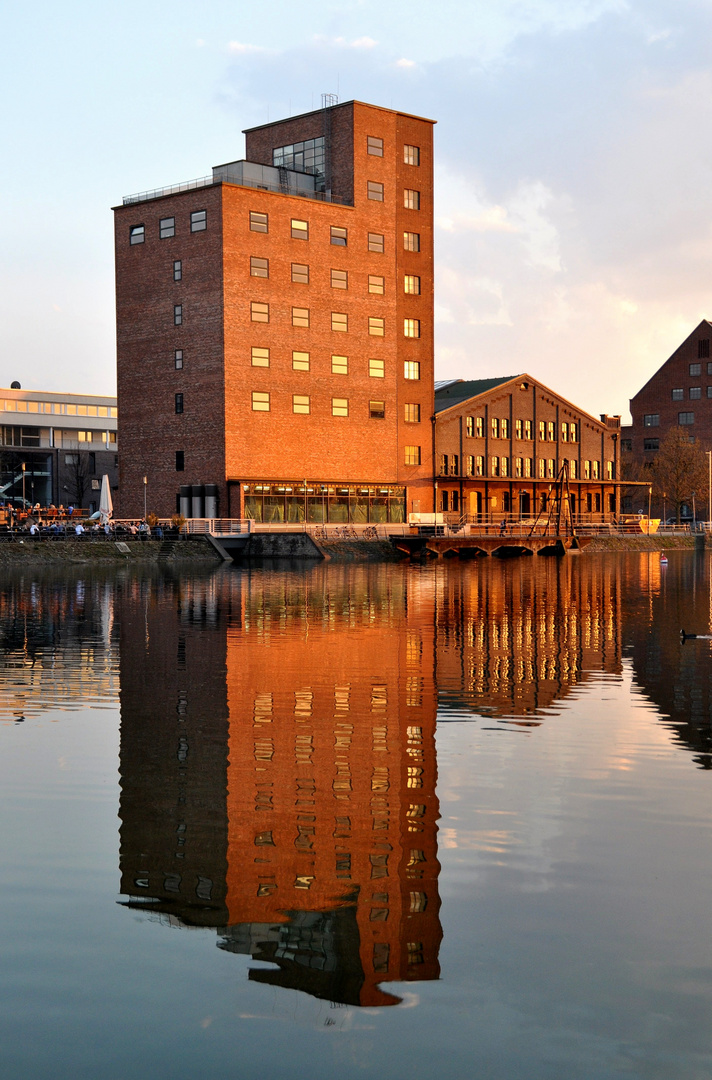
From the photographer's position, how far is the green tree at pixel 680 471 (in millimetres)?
123688

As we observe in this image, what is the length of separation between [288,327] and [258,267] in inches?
195

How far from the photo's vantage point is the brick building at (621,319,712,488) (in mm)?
141250

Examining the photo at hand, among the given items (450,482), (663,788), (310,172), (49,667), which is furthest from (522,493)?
(663,788)

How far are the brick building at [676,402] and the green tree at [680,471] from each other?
33.9ft

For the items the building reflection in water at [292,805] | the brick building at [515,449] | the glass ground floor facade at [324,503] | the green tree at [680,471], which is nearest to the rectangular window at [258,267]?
the glass ground floor facade at [324,503]

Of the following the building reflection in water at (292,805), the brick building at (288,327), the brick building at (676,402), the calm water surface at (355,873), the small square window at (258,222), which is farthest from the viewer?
the brick building at (676,402)

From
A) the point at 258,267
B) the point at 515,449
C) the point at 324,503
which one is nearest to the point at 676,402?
the point at 515,449

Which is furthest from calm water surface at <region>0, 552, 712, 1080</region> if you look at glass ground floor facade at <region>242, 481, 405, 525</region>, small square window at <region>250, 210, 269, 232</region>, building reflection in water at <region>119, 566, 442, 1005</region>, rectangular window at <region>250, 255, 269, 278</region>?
small square window at <region>250, 210, 269, 232</region>

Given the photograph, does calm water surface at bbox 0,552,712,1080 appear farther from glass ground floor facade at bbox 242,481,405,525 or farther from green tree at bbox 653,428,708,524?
green tree at bbox 653,428,708,524

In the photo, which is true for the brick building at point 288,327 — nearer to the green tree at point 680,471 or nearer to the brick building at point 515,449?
the brick building at point 515,449

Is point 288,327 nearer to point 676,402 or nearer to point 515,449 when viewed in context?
point 515,449

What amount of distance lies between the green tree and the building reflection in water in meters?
106

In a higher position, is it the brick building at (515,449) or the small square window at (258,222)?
the small square window at (258,222)

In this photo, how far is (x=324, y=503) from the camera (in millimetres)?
88438
